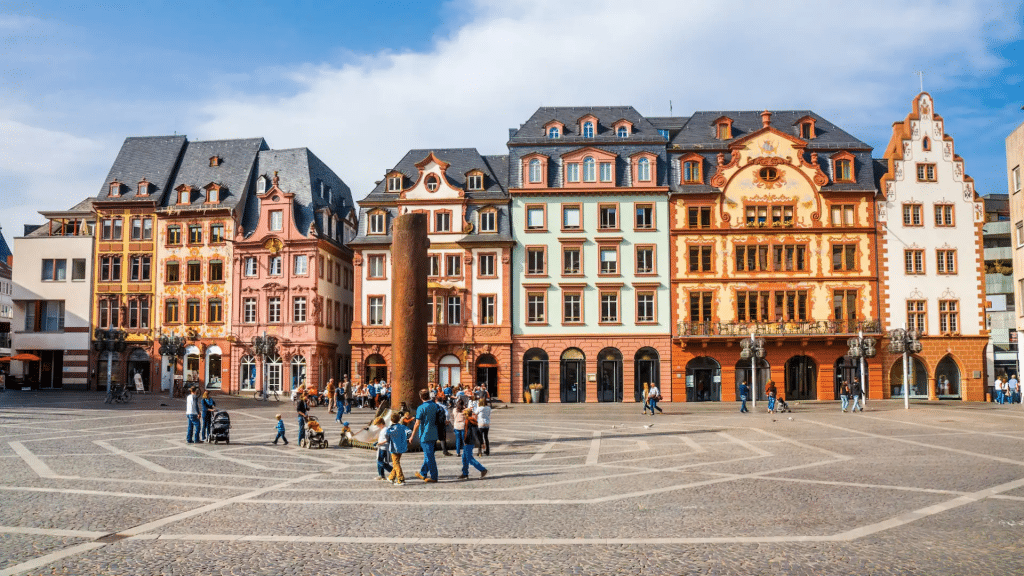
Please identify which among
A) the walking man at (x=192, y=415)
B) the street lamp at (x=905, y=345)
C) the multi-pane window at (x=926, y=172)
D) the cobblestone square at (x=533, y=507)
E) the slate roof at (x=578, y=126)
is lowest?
the cobblestone square at (x=533, y=507)

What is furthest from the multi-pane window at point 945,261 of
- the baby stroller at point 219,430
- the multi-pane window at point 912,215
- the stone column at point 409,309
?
the baby stroller at point 219,430

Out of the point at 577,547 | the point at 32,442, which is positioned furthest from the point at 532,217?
the point at 577,547

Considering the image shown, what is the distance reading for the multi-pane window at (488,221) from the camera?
5825cm

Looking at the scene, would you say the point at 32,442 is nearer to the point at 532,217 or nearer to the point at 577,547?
the point at 577,547

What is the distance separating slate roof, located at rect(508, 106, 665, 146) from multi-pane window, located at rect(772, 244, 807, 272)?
33.8 ft

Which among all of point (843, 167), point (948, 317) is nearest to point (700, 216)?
point (843, 167)

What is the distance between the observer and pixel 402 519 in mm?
14484

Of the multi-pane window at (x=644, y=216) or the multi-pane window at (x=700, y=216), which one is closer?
the multi-pane window at (x=700, y=216)

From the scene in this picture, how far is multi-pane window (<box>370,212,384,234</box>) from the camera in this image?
193ft

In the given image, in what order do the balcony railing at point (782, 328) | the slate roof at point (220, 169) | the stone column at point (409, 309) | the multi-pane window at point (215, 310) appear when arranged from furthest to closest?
the slate roof at point (220, 169) < the multi-pane window at point (215, 310) < the balcony railing at point (782, 328) < the stone column at point (409, 309)

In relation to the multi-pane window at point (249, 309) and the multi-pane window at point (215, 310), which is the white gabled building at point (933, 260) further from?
the multi-pane window at point (215, 310)

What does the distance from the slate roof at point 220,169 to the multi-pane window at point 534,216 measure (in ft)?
69.4

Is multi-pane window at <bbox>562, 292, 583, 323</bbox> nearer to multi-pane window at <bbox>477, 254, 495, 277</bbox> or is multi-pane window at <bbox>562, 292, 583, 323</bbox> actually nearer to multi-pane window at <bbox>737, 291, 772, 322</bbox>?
multi-pane window at <bbox>477, 254, 495, 277</bbox>

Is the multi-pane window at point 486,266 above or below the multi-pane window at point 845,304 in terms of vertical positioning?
above
